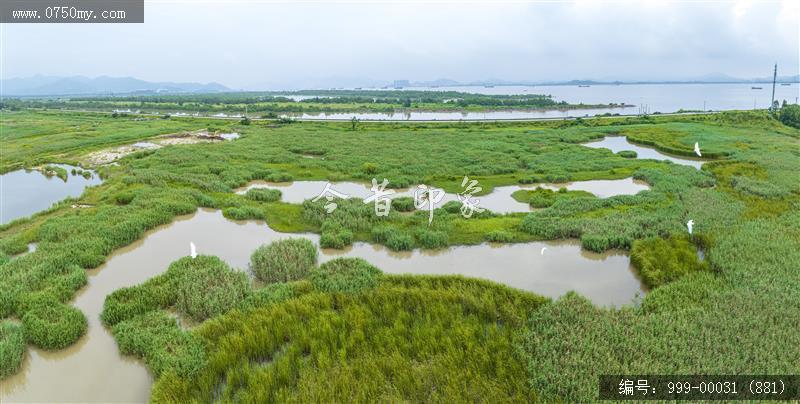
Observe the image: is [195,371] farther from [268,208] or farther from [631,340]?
[268,208]

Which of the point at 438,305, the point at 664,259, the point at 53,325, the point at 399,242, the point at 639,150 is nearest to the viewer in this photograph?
the point at 53,325

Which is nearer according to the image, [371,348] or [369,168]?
[371,348]

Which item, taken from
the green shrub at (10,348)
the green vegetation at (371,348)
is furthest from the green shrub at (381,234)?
→ the green shrub at (10,348)

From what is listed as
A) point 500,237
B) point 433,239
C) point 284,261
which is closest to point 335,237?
point 284,261

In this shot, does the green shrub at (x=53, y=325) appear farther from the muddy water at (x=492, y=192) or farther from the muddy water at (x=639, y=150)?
the muddy water at (x=639, y=150)

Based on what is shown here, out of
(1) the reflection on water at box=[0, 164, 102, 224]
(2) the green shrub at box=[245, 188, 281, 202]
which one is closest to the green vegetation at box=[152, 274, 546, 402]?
(2) the green shrub at box=[245, 188, 281, 202]

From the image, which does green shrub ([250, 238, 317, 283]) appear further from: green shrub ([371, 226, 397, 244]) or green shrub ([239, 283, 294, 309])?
green shrub ([371, 226, 397, 244])

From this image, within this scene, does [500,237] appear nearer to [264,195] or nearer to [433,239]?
[433,239]
